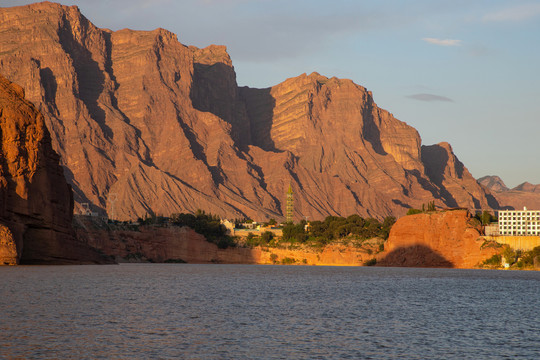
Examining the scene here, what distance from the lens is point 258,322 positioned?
57562 mm

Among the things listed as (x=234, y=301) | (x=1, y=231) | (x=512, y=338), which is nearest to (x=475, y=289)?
(x=234, y=301)

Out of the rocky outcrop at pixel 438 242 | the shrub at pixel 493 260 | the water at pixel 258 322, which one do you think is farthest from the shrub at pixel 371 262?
the water at pixel 258 322

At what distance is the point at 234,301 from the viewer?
7544 centimetres

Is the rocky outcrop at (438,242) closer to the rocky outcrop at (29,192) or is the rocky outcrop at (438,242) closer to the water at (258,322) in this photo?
the water at (258,322)

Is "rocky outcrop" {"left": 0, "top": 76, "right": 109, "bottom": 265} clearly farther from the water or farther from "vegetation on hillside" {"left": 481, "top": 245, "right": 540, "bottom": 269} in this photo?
"vegetation on hillside" {"left": 481, "top": 245, "right": 540, "bottom": 269}

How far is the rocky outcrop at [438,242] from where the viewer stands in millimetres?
166375

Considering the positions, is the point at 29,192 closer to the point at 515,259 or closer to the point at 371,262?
the point at 371,262

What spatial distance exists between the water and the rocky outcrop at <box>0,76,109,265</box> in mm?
19378

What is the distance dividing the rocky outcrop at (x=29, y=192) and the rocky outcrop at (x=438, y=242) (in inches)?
3139

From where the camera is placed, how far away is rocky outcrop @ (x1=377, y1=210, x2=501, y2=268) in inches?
6550

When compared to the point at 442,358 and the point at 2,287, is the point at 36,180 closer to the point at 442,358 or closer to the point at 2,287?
the point at 2,287

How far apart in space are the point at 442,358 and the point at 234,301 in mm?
34605

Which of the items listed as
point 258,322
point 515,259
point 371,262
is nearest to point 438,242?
point 515,259

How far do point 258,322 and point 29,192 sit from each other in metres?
69.8
